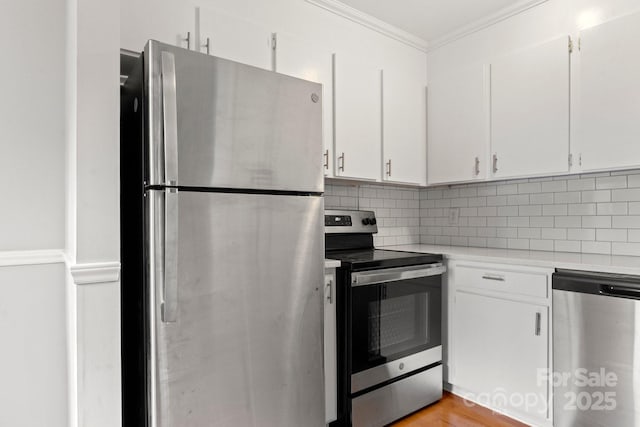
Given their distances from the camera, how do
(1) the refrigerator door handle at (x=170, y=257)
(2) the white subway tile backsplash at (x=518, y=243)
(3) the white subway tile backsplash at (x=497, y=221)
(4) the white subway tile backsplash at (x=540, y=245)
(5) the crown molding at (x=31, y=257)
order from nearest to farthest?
(1) the refrigerator door handle at (x=170, y=257), (5) the crown molding at (x=31, y=257), (4) the white subway tile backsplash at (x=540, y=245), (2) the white subway tile backsplash at (x=518, y=243), (3) the white subway tile backsplash at (x=497, y=221)

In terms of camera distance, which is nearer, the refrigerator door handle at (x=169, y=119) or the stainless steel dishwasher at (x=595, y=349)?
the refrigerator door handle at (x=169, y=119)

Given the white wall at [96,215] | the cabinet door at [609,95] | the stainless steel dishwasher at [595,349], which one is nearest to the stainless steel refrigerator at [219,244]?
the white wall at [96,215]

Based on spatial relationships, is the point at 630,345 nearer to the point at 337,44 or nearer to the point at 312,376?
the point at 312,376

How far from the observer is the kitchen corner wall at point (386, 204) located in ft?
9.15

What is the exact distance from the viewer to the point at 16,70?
1617 millimetres

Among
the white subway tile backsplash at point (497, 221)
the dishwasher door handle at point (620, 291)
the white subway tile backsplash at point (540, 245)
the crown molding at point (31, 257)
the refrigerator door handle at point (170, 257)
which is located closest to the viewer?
the refrigerator door handle at point (170, 257)

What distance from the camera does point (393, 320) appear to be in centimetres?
221

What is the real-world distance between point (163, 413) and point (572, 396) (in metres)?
1.88

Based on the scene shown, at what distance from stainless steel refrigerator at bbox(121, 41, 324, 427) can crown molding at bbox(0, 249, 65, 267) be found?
0.31m

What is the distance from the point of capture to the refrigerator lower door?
1.29m

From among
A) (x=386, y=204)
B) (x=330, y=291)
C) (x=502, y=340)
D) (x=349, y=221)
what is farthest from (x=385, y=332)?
(x=386, y=204)

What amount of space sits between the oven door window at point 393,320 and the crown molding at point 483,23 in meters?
1.74

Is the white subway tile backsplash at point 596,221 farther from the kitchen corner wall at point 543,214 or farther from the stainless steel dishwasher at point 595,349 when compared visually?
the stainless steel dishwasher at point 595,349

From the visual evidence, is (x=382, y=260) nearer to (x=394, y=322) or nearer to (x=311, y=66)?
(x=394, y=322)
